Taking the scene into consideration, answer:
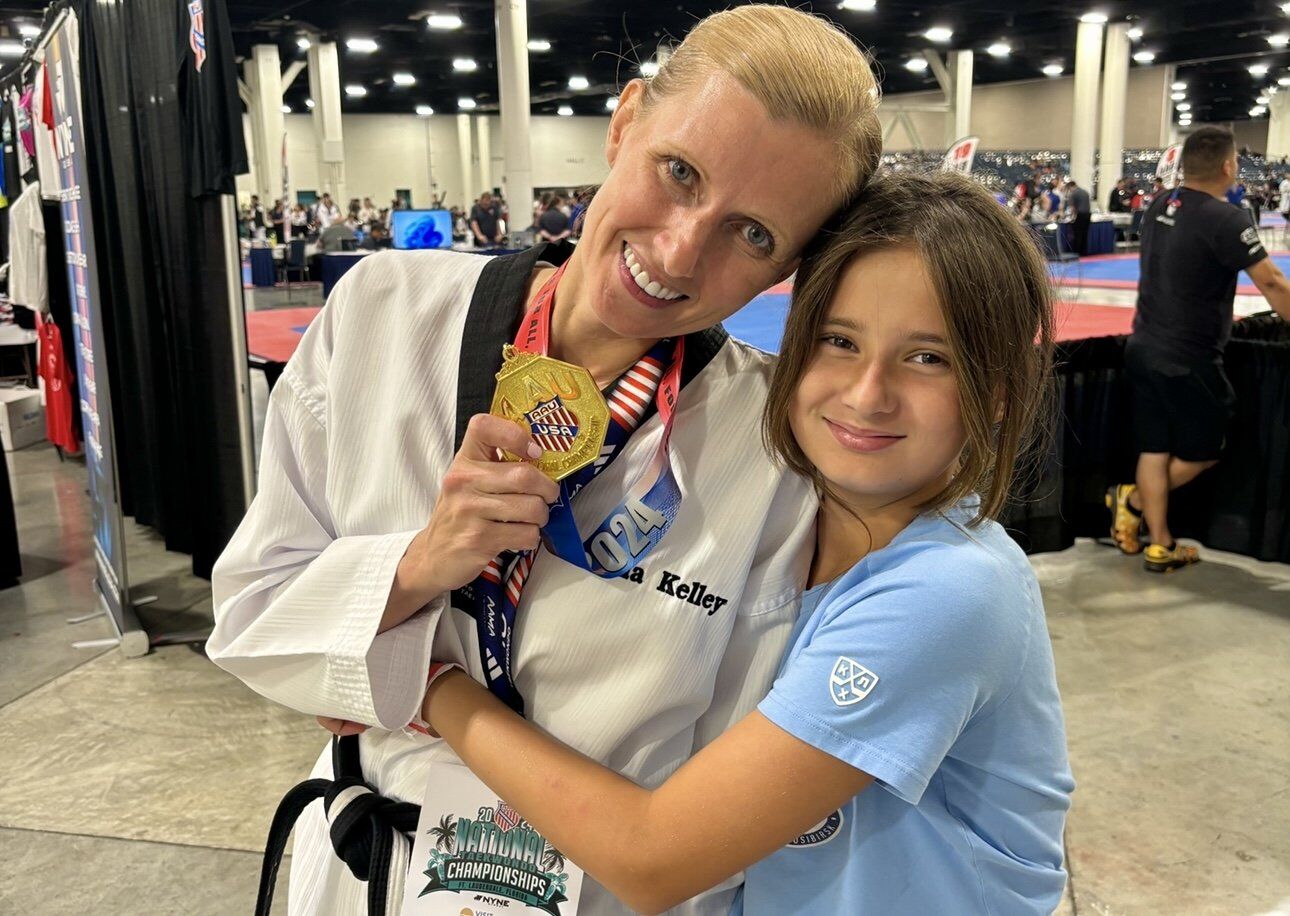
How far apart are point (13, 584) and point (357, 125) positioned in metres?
34.5

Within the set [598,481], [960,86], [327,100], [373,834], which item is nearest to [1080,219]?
[960,86]

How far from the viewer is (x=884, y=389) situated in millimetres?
941

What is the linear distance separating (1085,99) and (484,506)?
80.6 ft

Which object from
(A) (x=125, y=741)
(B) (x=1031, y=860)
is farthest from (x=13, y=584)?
(B) (x=1031, y=860)

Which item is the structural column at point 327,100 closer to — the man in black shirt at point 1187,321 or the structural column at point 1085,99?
the structural column at point 1085,99

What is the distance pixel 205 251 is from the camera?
3807 millimetres

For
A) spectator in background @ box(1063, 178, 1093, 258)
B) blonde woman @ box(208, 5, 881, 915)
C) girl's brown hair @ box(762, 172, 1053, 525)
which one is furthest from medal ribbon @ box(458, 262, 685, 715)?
spectator in background @ box(1063, 178, 1093, 258)

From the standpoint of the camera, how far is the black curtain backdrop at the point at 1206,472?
4562 mm

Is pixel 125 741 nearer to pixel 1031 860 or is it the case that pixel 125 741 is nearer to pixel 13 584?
pixel 13 584

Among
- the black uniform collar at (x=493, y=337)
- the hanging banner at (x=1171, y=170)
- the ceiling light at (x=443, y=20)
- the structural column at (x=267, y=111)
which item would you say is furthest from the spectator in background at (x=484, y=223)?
the black uniform collar at (x=493, y=337)

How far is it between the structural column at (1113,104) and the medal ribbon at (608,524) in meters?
24.2

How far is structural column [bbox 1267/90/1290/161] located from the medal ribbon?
→ 3912 cm

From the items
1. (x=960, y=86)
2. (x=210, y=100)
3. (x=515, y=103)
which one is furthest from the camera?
(x=960, y=86)

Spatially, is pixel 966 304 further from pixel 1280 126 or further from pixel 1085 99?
pixel 1280 126
